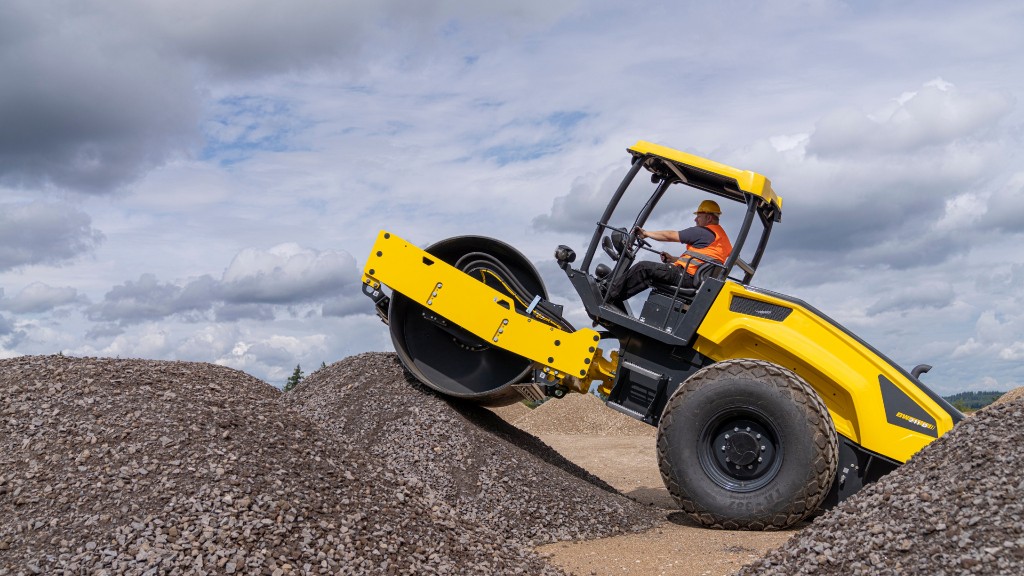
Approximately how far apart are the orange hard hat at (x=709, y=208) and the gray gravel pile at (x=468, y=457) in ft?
8.35

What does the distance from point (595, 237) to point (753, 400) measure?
6.22 feet

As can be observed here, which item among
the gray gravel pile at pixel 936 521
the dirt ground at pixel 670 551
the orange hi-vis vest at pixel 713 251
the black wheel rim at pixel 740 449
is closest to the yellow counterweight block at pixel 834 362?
the orange hi-vis vest at pixel 713 251

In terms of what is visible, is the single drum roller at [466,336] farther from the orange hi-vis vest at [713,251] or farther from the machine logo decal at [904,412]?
the machine logo decal at [904,412]

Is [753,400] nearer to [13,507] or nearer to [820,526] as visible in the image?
[820,526]

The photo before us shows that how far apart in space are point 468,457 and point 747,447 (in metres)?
2.24

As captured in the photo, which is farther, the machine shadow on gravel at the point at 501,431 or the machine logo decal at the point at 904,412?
the machine shadow on gravel at the point at 501,431

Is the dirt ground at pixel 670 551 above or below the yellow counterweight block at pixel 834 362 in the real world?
below

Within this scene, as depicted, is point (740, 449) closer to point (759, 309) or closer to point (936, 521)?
point (759, 309)

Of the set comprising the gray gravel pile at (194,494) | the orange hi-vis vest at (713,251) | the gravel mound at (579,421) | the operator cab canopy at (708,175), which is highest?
the operator cab canopy at (708,175)

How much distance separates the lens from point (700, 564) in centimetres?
588

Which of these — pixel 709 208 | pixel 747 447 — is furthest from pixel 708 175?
pixel 747 447

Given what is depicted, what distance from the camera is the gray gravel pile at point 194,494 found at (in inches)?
195

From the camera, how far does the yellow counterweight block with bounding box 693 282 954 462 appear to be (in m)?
6.93

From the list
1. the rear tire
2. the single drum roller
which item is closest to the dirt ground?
the rear tire
